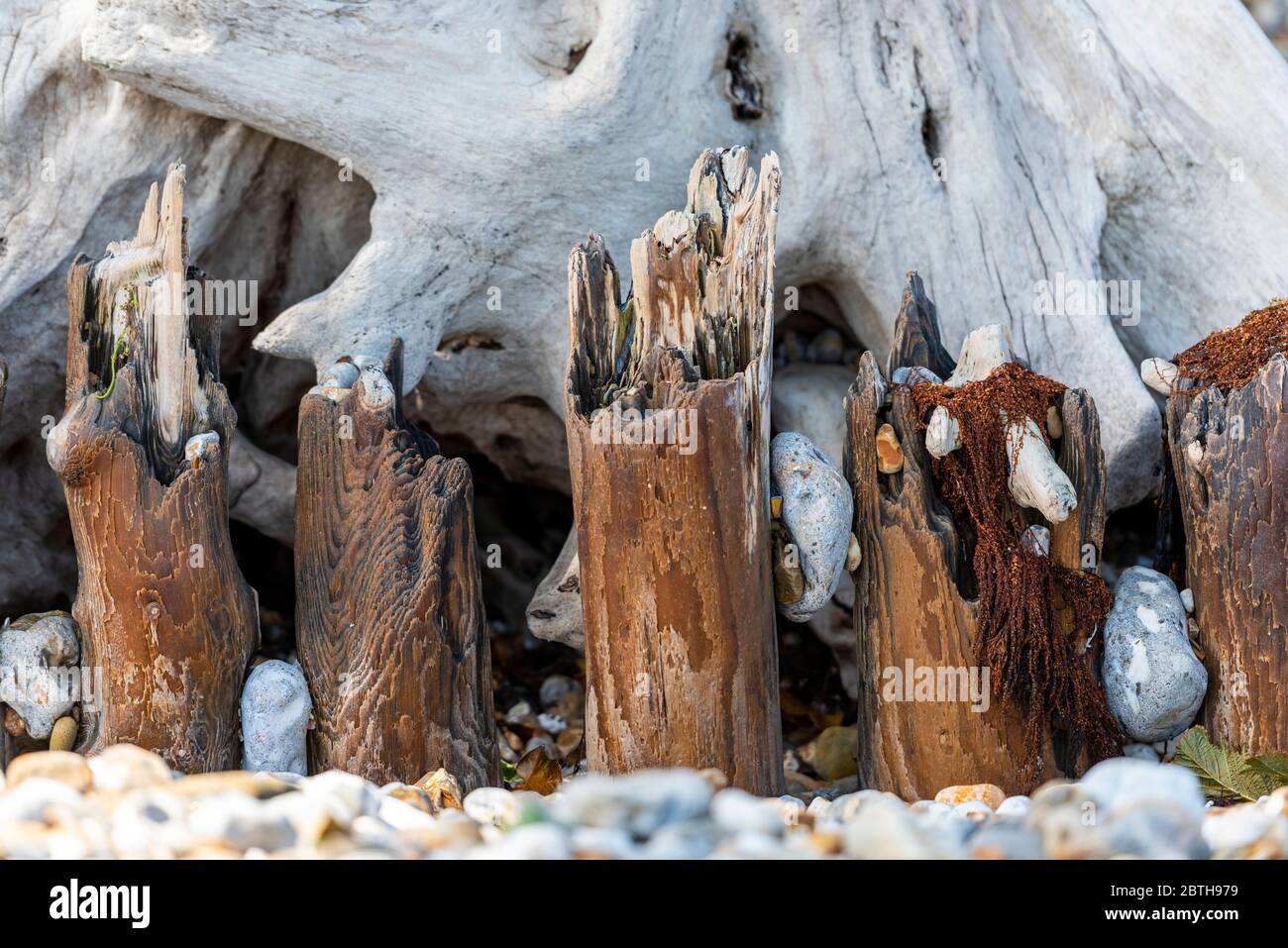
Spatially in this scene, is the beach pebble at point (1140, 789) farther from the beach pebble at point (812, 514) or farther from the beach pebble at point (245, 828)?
the beach pebble at point (245, 828)

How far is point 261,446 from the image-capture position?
6059 mm

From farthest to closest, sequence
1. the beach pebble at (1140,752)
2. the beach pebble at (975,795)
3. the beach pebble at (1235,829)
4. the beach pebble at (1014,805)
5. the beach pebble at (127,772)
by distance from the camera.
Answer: the beach pebble at (1140,752) < the beach pebble at (975,795) < the beach pebble at (1014,805) < the beach pebble at (127,772) < the beach pebble at (1235,829)

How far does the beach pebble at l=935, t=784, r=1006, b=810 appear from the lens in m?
4.09

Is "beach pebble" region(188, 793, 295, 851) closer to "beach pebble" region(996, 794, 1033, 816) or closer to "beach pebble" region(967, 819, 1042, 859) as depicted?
"beach pebble" region(967, 819, 1042, 859)

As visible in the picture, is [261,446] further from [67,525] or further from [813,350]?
[813,350]

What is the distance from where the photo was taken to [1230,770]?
4.17m

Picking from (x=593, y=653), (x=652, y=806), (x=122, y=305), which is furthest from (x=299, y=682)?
(x=652, y=806)

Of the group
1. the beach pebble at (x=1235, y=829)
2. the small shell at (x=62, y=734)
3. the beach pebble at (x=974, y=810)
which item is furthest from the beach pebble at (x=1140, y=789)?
the small shell at (x=62, y=734)

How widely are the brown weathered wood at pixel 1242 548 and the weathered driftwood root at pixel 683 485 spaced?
1523 mm

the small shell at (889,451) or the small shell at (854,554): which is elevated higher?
the small shell at (889,451)

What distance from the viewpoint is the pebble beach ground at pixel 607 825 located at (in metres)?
2.65

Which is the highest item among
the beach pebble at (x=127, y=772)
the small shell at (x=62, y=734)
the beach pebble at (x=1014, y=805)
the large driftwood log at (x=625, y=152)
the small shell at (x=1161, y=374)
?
the large driftwood log at (x=625, y=152)

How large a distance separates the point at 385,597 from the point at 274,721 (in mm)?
560
